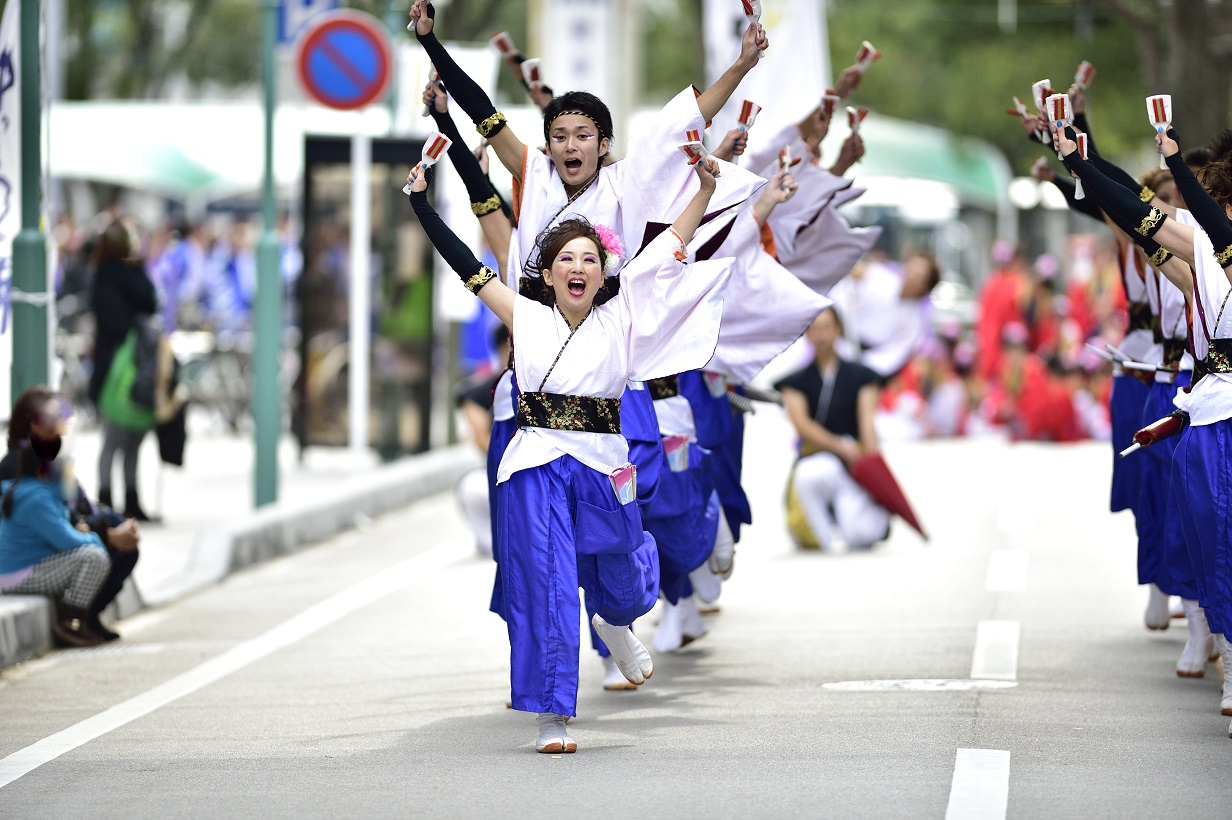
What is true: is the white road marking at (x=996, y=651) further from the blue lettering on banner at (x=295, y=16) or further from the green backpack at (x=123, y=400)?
the blue lettering on banner at (x=295, y=16)

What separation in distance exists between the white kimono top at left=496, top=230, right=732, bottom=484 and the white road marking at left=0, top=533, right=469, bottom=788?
1.66m

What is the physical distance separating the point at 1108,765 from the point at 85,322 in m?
16.8

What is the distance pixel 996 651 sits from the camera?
27.0 feet

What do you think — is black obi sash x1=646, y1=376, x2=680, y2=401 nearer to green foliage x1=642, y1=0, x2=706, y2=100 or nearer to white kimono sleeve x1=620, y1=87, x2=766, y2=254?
white kimono sleeve x1=620, y1=87, x2=766, y2=254

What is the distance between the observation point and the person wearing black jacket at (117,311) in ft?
41.9

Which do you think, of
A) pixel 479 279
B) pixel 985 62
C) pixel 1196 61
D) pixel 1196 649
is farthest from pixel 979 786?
pixel 985 62

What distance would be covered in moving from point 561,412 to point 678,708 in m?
1.29

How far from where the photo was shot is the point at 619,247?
665cm

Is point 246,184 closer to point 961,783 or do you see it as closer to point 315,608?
point 315,608

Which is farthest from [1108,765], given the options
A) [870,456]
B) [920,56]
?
[920,56]

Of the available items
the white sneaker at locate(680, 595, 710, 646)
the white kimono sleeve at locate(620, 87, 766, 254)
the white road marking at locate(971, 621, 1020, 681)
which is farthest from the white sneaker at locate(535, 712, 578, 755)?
the white sneaker at locate(680, 595, 710, 646)

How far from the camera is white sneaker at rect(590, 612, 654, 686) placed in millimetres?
6770

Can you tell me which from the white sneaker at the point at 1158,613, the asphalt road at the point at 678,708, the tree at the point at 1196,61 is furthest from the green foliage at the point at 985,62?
the white sneaker at the point at 1158,613

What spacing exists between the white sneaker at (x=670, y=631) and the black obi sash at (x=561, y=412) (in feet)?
6.89
